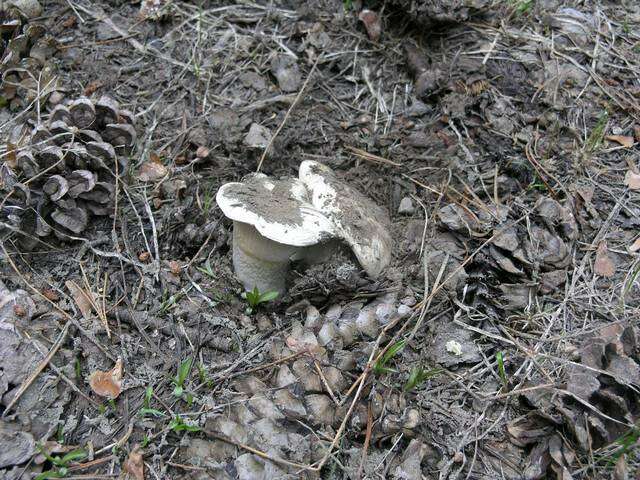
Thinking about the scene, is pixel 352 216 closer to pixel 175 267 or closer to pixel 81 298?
pixel 175 267

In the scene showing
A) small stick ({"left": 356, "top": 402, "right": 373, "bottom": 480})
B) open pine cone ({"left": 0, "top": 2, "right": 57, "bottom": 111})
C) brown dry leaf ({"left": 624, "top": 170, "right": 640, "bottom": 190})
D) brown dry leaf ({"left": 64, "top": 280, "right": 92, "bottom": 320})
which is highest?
open pine cone ({"left": 0, "top": 2, "right": 57, "bottom": 111})

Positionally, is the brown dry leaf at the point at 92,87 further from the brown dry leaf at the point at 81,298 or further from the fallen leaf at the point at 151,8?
the brown dry leaf at the point at 81,298

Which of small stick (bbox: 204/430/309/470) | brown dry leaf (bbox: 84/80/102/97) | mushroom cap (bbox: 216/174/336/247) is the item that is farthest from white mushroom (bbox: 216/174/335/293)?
brown dry leaf (bbox: 84/80/102/97)

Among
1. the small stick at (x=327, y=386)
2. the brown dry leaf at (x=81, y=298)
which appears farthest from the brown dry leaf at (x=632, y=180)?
the brown dry leaf at (x=81, y=298)

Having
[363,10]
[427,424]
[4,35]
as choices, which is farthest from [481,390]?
[4,35]

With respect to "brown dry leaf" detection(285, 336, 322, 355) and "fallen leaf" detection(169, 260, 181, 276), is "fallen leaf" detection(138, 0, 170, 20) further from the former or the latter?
"brown dry leaf" detection(285, 336, 322, 355)

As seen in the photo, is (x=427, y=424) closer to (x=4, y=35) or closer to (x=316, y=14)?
(x=316, y=14)

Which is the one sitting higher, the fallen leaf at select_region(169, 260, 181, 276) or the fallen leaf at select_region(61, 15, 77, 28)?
the fallen leaf at select_region(61, 15, 77, 28)

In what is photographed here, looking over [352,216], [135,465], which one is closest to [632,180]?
[352,216]
